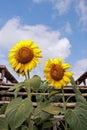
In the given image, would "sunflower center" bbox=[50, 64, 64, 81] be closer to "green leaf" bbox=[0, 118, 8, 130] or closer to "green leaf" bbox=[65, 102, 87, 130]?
"green leaf" bbox=[65, 102, 87, 130]

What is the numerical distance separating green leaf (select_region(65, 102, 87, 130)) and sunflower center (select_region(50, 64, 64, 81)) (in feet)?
0.93

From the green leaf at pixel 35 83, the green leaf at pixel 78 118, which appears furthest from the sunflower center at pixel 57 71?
the green leaf at pixel 78 118

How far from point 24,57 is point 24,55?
0.7 inches

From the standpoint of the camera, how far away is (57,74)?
2.64 meters

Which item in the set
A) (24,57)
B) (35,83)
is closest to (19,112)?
(35,83)

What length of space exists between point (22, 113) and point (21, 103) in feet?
0.28

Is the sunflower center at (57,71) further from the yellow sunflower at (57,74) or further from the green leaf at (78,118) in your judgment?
the green leaf at (78,118)

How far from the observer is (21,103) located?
253cm

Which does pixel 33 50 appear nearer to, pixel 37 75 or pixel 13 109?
pixel 37 75

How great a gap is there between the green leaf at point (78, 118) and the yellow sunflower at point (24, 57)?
474mm

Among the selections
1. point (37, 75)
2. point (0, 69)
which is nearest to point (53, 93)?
point (37, 75)

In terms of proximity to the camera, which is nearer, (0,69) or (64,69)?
(64,69)

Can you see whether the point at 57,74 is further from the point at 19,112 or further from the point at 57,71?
the point at 19,112

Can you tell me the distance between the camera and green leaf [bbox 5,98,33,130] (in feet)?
8.05
